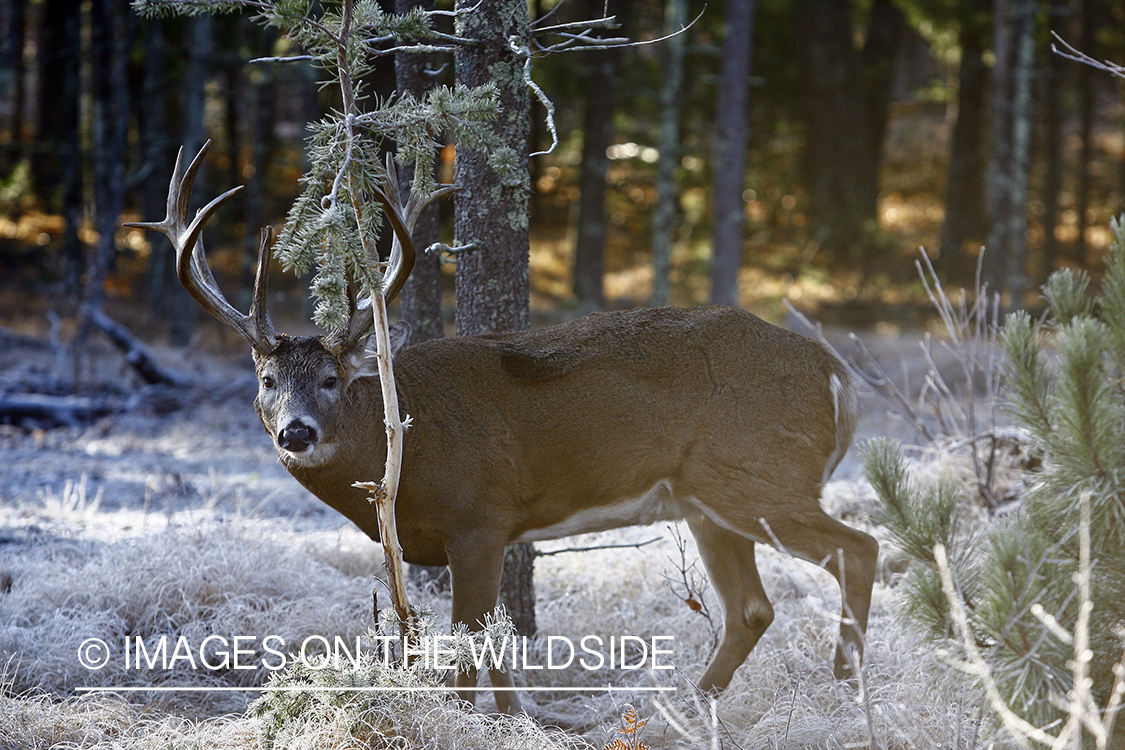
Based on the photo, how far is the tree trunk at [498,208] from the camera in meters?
4.79

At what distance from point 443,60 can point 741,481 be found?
10.8ft

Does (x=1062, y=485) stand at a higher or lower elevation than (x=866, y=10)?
lower

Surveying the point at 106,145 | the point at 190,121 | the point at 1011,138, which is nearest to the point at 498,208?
the point at 190,121

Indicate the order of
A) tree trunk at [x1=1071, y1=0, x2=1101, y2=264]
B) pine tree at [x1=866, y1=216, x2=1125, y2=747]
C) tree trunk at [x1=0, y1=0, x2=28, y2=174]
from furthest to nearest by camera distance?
tree trunk at [x1=0, y1=0, x2=28, y2=174] < tree trunk at [x1=1071, y1=0, x2=1101, y2=264] < pine tree at [x1=866, y1=216, x2=1125, y2=747]

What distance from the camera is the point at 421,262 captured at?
5.62 m

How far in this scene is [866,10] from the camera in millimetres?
22938

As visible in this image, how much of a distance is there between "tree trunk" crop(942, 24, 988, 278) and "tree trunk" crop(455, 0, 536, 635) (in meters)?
17.6

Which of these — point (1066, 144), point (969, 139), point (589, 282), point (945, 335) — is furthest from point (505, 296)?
point (1066, 144)

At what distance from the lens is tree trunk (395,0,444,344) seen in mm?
5469

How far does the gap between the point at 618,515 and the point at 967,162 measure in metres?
19.4

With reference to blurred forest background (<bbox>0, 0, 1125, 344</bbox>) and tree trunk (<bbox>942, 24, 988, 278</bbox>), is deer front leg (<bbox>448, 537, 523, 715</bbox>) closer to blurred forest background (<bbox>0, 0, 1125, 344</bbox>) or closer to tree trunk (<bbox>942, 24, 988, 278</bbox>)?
blurred forest background (<bbox>0, 0, 1125, 344</bbox>)

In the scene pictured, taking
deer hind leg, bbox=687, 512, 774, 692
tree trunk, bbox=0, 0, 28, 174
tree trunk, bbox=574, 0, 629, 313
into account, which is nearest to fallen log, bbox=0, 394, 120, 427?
A: deer hind leg, bbox=687, 512, 774, 692

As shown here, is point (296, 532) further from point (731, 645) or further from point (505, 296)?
point (731, 645)

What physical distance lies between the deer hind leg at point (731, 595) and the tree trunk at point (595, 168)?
1223cm
